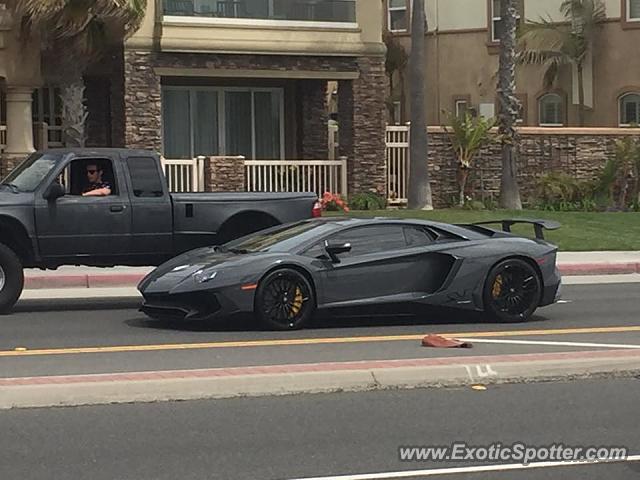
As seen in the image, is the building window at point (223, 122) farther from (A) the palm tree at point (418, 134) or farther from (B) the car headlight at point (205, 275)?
(B) the car headlight at point (205, 275)

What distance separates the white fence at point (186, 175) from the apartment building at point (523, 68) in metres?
12.1

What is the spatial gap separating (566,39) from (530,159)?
757 cm

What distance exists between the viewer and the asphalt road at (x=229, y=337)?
33.0 feet

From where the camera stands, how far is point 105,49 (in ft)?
86.5

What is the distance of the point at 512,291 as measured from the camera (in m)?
12.8

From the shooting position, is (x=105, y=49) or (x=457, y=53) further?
(x=457, y=53)

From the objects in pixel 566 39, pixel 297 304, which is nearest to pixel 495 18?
pixel 566 39

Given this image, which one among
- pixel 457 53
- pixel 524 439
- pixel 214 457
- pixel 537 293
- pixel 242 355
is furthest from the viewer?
pixel 457 53

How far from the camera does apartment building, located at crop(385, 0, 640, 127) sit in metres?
36.7

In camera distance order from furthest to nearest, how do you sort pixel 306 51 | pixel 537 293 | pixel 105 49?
pixel 306 51 → pixel 105 49 → pixel 537 293

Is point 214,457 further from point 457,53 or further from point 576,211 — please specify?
point 457,53

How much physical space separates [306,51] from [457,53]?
11.8 metres

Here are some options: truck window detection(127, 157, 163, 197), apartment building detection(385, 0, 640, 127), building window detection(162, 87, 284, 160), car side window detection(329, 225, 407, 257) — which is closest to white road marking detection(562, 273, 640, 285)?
car side window detection(329, 225, 407, 257)

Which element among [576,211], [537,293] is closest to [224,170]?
[576,211]
